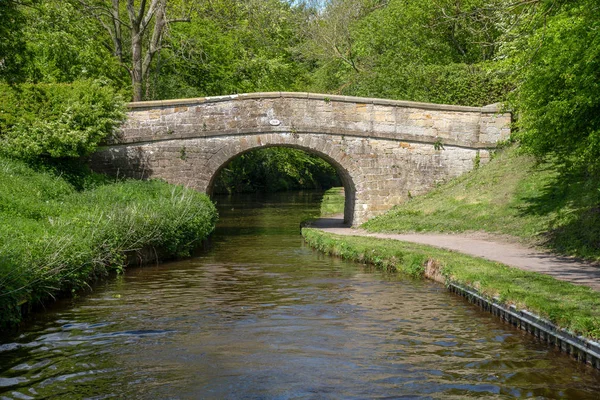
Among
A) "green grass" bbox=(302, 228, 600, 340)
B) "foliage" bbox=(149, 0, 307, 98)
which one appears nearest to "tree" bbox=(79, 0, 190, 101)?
"foliage" bbox=(149, 0, 307, 98)

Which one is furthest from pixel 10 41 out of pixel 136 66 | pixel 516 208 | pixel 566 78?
pixel 136 66

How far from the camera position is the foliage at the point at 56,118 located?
19172mm

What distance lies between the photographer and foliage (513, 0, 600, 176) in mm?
11211

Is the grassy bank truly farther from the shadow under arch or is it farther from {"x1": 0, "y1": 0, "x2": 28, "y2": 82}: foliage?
{"x1": 0, "y1": 0, "x2": 28, "y2": 82}: foliage

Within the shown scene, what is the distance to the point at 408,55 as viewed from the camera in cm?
3294

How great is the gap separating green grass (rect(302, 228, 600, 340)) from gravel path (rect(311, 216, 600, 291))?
0.51m

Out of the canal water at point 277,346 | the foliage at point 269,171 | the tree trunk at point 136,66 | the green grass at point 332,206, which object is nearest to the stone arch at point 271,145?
the tree trunk at point 136,66

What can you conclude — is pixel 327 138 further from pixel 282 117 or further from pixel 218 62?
pixel 218 62

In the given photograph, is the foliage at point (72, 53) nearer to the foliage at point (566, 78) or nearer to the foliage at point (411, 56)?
the foliage at point (411, 56)

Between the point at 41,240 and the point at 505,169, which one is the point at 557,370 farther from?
the point at 505,169

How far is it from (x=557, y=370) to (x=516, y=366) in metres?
0.42

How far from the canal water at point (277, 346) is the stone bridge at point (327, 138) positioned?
8978mm

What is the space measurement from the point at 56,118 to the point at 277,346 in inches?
527

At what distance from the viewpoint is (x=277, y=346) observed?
28.8 ft
